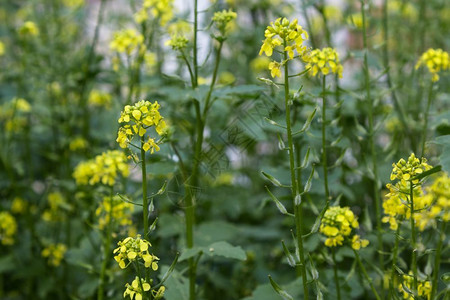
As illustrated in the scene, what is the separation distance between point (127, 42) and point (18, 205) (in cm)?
118

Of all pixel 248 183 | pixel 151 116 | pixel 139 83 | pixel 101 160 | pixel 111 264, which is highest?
pixel 139 83

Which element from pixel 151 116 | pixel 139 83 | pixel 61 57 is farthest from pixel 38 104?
pixel 151 116

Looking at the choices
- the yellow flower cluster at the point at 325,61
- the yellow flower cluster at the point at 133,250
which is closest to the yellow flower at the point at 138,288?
the yellow flower cluster at the point at 133,250

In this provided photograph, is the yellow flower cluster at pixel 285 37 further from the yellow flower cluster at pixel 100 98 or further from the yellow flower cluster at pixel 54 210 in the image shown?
the yellow flower cluster at pixel 100 98

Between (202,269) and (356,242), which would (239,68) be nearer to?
(202,269)

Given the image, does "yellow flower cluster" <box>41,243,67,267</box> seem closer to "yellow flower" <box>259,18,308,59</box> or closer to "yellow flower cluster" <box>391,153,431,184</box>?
"yellow flower" <box>259,18,308,59</box>

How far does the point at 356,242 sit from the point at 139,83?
1.76m

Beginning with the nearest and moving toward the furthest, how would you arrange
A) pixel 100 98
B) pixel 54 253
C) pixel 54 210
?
pixel 54 253 → pixel 54 210 → pixel 100 98

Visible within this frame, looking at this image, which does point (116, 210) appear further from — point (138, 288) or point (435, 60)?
point (435, 60)

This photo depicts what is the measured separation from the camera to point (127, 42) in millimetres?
2762

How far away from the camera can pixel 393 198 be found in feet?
5.69

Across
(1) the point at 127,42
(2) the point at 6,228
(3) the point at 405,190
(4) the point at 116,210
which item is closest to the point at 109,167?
(4) the point at 116,210

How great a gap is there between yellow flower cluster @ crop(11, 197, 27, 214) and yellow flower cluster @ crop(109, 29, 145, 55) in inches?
40.2

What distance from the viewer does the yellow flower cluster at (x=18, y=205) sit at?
10.1 ft
